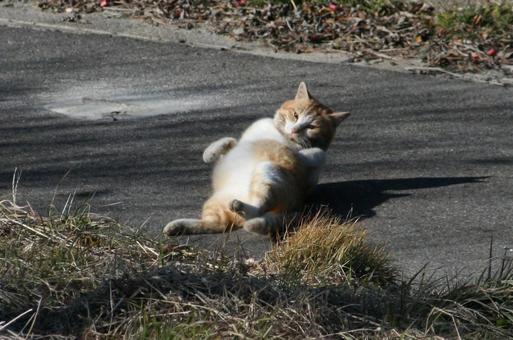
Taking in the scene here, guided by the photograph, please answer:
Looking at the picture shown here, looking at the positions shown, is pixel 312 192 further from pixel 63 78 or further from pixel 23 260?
pixel 63 78

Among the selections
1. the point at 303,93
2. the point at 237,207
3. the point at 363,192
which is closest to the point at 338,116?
the point at 303,93

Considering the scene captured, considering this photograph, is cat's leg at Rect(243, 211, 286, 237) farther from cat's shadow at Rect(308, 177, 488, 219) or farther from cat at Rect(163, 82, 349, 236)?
cat's shadow at Rect(308, 177, 488, 219)

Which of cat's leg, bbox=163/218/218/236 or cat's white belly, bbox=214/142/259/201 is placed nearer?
cat's leg, bbox=163/218/218/236

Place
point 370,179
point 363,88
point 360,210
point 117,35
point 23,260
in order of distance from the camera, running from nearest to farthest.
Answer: point 23,260 → point 360,210 → point 370,179 → point 363,88 → point 117,35

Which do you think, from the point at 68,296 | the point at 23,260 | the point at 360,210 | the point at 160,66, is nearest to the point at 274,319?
the point at 68,296

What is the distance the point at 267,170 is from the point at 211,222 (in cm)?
47

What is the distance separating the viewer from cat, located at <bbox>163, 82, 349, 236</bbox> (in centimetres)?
643

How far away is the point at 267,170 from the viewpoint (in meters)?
6.68

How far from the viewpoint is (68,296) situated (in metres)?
4.77

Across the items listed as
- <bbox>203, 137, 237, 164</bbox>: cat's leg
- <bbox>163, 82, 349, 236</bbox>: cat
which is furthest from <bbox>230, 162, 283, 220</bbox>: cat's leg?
<bbox>203, 137, 237, 164</bbox>: cat's leg

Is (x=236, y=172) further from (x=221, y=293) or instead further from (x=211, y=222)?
(x=221, y=293)

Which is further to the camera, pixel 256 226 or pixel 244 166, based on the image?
pixel 244 166

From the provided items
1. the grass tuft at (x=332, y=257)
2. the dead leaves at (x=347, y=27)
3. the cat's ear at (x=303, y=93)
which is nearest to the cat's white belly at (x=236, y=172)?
the cat's ear at (x=303, y=93)

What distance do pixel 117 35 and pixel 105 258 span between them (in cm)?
627
